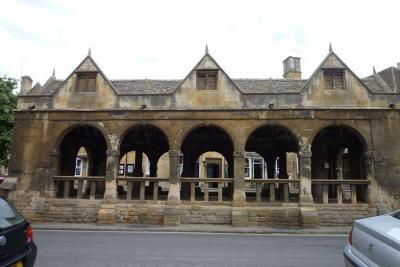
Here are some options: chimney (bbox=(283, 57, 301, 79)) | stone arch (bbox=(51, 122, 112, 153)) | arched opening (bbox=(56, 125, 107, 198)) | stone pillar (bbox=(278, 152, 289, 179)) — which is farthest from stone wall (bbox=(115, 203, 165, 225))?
chimney (bbox=(283, 57, 301, 79))

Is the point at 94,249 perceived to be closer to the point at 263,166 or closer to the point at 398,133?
the point at 398,133

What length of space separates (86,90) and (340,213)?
43.2 ft

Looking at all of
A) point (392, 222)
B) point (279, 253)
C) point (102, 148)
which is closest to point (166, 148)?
point (102, 148)

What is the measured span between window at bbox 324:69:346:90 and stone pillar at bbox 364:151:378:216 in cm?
341

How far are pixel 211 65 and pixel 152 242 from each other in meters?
9.23

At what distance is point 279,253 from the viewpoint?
29.2ft

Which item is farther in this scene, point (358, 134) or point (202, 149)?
point (202, 149)

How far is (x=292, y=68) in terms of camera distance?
30.6m

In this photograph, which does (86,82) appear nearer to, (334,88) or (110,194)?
(110,194)

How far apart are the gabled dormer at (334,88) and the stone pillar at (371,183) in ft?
7.88

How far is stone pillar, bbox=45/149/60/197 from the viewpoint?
648 inches

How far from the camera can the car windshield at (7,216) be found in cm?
505

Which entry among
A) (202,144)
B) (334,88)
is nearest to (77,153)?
(202,144)

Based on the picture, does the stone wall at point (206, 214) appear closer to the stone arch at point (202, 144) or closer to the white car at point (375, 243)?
the stone arch at point (202, 144)
